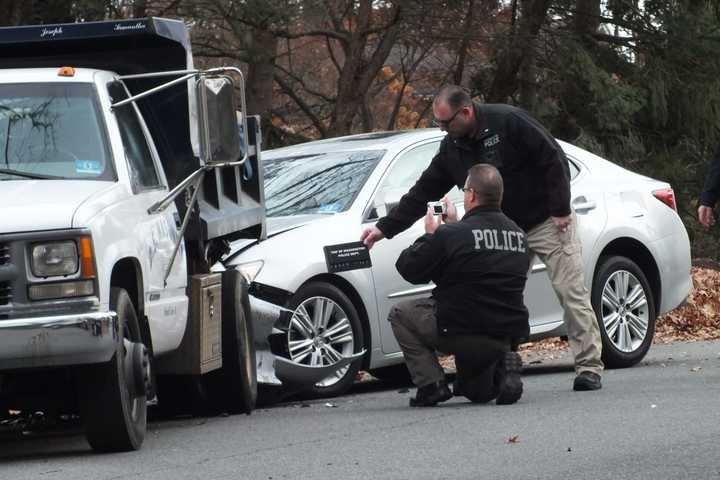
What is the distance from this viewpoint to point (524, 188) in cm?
950

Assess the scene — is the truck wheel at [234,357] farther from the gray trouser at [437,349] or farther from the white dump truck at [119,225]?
the gray trouser at [437,349]

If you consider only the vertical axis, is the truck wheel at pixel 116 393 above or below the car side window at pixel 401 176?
below

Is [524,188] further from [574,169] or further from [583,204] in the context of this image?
[574,169]

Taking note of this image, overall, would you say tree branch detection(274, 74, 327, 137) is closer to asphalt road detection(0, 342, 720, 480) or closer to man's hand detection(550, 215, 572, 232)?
man's hand detection(550, 215, 572, 232)

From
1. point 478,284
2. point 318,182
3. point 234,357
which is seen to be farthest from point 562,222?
point 234,357

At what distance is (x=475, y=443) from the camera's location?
706 cm

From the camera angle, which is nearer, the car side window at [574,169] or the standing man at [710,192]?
the standing man at [710,192]

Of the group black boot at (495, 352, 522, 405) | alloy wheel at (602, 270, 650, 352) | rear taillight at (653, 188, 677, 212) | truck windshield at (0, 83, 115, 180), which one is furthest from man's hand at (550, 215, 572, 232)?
truck windshield at (0, 83, 115, 180)

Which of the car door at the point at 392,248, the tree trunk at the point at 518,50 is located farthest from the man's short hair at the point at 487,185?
the tree trunk at the point at 518,50

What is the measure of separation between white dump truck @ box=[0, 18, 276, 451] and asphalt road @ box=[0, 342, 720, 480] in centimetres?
31

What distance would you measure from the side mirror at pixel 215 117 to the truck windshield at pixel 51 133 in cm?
50

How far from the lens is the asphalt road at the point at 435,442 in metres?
6.32

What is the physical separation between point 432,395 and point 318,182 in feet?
7.42

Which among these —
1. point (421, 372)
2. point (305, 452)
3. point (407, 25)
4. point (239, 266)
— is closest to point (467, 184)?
point (421, 372)
